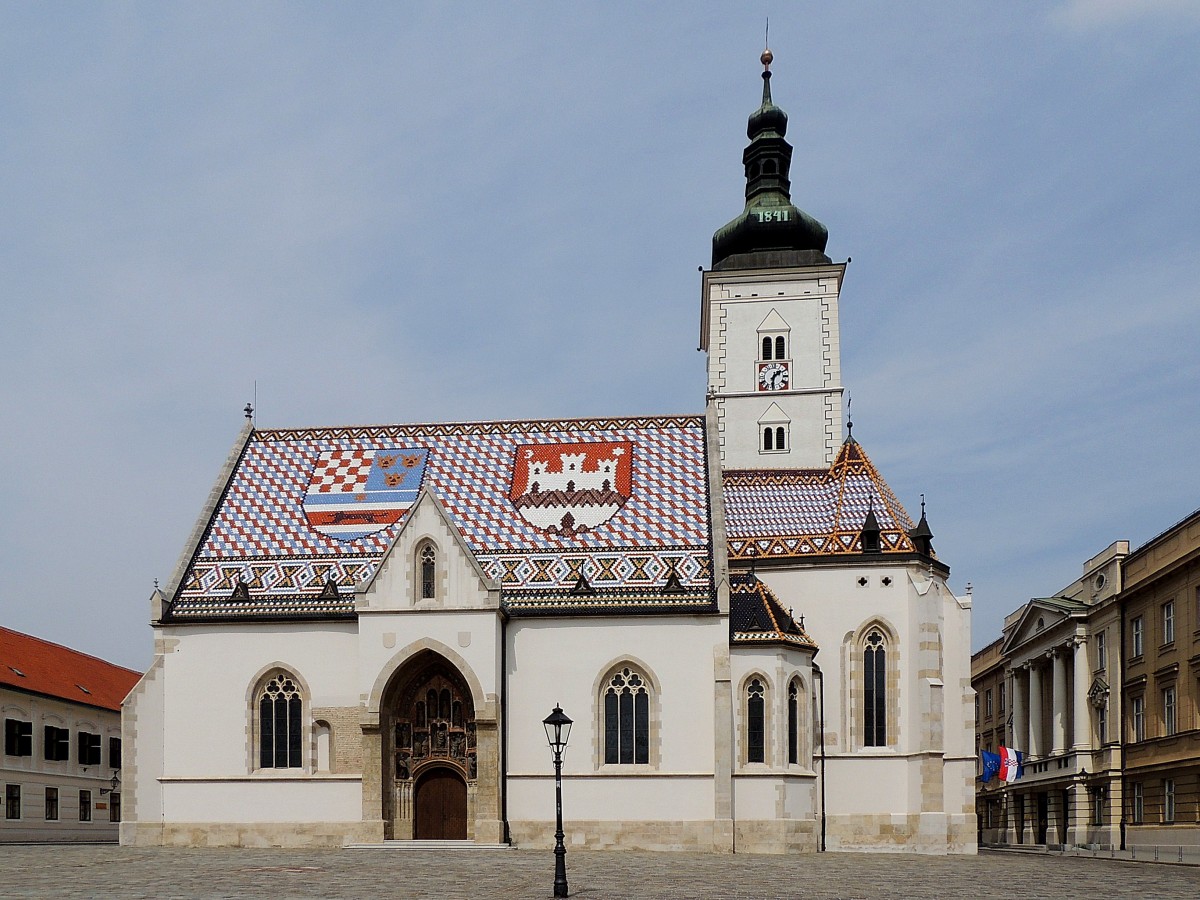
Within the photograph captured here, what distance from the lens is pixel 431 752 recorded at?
41375 millimetres

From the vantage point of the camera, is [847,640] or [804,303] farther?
[804,303]

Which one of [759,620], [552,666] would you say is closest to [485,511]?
[552,666]

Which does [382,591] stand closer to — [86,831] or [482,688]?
[482,688]

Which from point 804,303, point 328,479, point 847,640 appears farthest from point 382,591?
point 804,303

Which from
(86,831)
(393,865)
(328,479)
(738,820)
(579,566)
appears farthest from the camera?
(86,831)

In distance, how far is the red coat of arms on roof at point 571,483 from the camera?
44.2 metres

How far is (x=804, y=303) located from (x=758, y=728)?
25695mm

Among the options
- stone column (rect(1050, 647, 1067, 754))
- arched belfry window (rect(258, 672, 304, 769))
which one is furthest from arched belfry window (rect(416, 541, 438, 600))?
stone column (rect(1050, 647, 1067, 754))

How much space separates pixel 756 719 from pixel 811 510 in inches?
340

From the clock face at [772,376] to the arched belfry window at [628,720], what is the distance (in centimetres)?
2238

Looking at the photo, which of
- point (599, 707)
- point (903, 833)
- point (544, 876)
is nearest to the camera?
point (544, 876)

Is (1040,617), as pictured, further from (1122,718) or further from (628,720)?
(628,720)

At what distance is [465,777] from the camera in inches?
1623

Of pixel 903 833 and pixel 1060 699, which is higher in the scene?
pixel 1060 699
